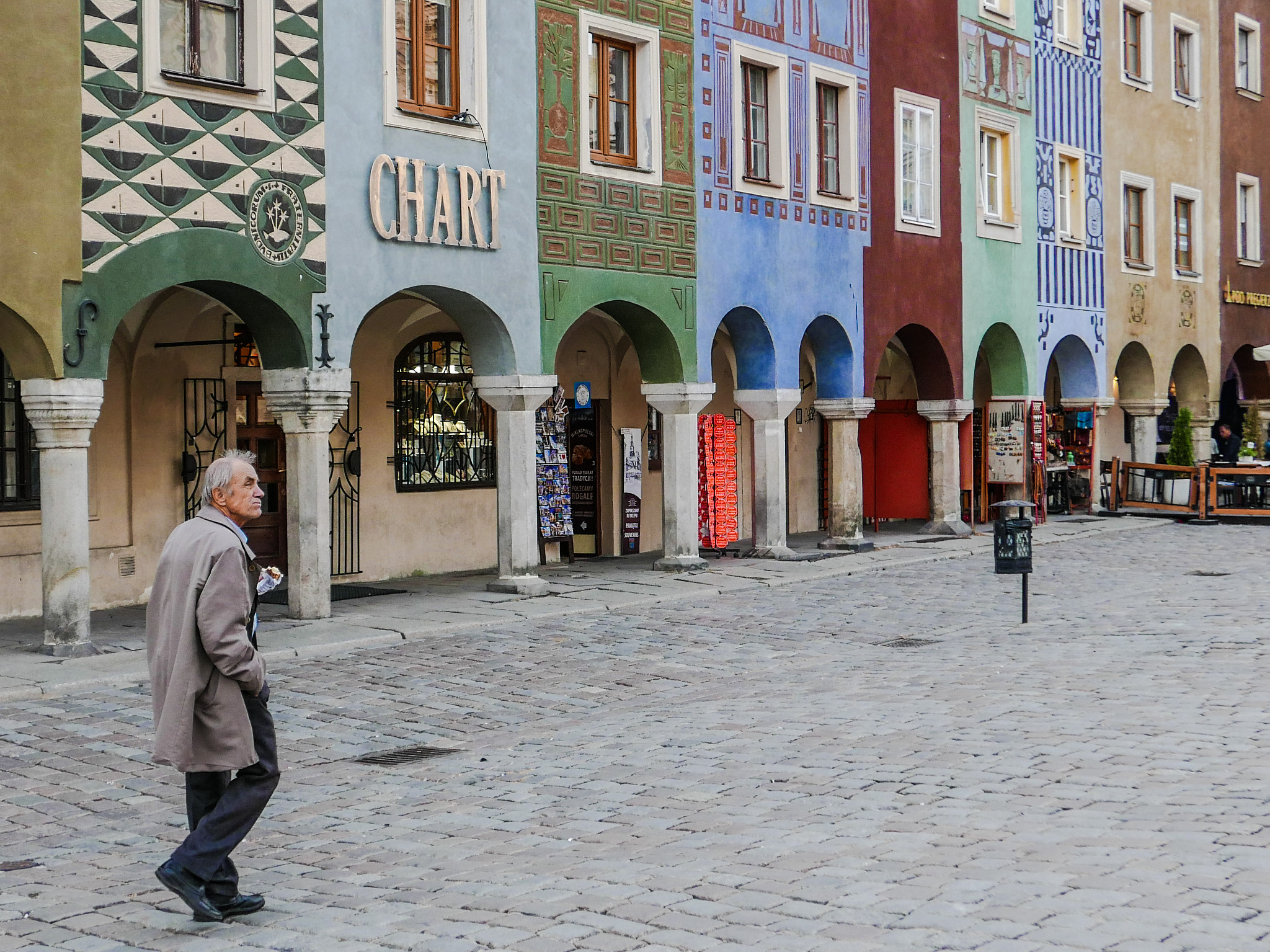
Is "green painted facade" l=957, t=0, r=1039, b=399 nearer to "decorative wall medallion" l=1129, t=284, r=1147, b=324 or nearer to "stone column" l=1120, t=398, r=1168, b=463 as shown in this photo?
"decorative wall medallion" l=1129, t=284, r=1147, b=324

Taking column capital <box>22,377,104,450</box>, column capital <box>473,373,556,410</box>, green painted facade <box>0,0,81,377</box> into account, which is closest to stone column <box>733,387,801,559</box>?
column capital <box>473,373,556,410</box>

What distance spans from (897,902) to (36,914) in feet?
10.5

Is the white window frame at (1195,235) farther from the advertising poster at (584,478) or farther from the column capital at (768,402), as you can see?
the advertising poster at (584,478)

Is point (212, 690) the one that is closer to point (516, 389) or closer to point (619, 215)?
point (516, 389)

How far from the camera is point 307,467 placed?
572 inches

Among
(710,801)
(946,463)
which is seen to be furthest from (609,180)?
(710,801)

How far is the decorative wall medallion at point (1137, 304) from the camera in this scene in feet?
94.7

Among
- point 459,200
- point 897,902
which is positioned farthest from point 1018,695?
point 459,200

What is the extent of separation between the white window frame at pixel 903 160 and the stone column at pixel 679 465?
552 cm

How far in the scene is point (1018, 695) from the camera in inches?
406

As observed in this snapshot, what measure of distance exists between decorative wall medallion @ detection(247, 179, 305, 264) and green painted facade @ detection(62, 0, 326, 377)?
2cm

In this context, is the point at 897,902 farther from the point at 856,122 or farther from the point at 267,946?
the point at 856,122

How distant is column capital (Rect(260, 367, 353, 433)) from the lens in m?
14.3

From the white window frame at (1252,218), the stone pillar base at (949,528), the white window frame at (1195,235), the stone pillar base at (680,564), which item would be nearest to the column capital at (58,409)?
the stone pillar base at (680,564)
